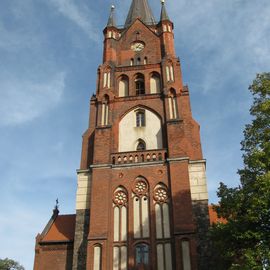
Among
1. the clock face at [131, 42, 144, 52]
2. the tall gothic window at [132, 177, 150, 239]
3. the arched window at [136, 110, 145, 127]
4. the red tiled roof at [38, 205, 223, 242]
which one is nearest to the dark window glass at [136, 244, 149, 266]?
the tall gothic window at [132, 177, 150, 239]

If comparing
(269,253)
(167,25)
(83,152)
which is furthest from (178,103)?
(269,253)

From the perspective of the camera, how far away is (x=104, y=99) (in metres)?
24.8

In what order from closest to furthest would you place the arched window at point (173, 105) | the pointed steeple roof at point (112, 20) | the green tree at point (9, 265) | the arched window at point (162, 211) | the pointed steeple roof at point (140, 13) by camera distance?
the arched window at point (162, 211) → the arched window at point (173, 105) → the pointed steeple roof at point (112, 20) → the pointed steeple roof at point (140, 13) → the green tree at point (9, 265)

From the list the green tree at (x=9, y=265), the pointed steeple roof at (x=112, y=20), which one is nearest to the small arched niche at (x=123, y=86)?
the pointed steeple roof at (x=112, y=20)

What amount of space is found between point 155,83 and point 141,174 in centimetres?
764

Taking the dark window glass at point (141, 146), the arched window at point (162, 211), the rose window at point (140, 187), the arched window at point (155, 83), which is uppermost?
the arched window at point (155, 83)

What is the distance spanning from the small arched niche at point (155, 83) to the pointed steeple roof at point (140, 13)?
7.63 m

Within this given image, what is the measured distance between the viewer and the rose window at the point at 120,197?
20281 mm

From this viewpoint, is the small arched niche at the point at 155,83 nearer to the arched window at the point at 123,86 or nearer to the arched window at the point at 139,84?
the arched window at the point at 139,84

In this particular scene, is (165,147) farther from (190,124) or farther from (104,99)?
(104,99)

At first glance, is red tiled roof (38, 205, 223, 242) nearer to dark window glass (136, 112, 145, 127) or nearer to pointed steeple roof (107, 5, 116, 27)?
dark window glass (136, 112, 145, 127)

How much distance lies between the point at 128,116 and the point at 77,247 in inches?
335

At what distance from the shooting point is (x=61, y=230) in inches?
880

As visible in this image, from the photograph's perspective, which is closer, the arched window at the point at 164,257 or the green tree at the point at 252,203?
the green tree at the point at 252,203
